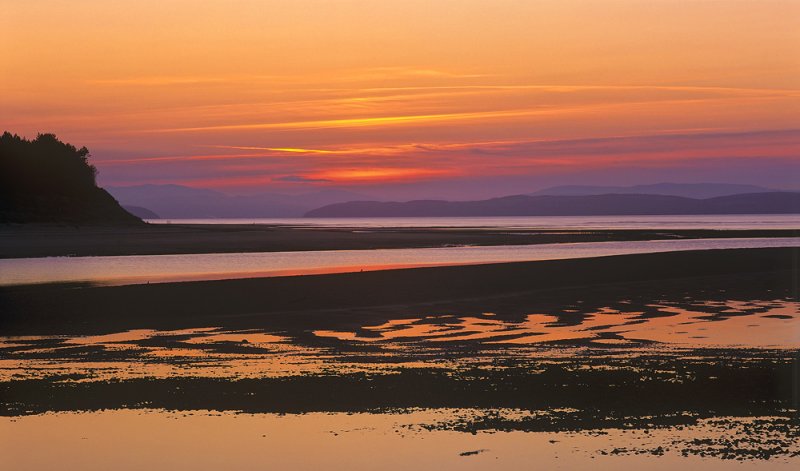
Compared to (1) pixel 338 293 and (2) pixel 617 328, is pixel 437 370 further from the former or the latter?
(1) pixel 338 293

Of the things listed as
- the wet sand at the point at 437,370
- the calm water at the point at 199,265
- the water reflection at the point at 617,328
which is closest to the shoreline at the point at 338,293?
the wet sand at the point at 437,370

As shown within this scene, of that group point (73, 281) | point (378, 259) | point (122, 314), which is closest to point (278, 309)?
point (122, 314)

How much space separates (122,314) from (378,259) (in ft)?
108

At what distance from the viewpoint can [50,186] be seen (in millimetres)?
154875

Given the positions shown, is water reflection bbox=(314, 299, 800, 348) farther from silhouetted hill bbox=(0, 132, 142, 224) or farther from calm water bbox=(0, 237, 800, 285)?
silhouetted hill bbox=(0, 132, 142, 224)

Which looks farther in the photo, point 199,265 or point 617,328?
point 199,265

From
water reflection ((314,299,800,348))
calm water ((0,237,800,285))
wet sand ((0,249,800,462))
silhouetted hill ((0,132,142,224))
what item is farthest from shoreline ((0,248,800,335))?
silhouetted hill ((0,132,142,224))

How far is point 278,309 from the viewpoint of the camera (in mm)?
29312

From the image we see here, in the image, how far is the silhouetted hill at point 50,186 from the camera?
143m

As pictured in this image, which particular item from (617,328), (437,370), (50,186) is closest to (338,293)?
(617,328)

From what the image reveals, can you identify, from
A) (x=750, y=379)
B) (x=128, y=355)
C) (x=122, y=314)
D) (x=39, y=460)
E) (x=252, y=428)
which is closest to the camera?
(x=39, y=460)

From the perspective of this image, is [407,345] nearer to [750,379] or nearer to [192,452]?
[750,379]

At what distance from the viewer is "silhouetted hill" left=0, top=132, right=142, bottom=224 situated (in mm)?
143250

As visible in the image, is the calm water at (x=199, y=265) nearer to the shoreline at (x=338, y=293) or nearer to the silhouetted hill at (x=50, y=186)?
the shoreline at (x=338, y=293)
